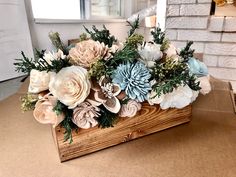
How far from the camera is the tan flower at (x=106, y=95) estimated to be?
494mm

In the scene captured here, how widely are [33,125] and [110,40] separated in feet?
1.20

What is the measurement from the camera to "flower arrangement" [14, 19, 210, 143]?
18.3 inches

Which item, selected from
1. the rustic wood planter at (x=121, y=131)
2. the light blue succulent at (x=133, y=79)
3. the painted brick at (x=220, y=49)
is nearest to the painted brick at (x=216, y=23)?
the painted brick at (x=220, y=49)

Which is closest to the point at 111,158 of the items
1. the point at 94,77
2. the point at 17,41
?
the point at 94,77

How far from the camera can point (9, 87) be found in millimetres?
1084

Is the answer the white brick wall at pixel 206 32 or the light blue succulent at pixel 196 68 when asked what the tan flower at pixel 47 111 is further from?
the white brick wall at pixel 206 32

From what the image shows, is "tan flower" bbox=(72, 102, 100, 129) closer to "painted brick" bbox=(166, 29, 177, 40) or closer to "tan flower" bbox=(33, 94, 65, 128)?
"tan flower" bbox=(33, 94, 65, 128)

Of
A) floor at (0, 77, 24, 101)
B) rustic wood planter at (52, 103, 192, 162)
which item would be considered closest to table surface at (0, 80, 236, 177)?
rustic wood planter at (52, 103, 192, 162)

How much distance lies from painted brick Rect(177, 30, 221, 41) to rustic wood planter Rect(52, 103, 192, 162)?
3.01 ft

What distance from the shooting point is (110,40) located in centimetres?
62

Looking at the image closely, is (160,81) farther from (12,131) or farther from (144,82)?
(12,131)

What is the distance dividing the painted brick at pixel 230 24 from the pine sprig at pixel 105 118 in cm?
119

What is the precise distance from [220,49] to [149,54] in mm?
1042

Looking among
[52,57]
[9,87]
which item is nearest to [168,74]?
[52,57]
